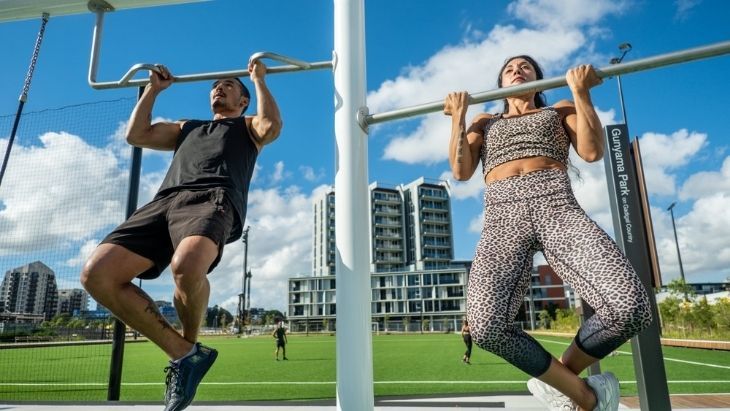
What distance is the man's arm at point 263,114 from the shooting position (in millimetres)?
1938

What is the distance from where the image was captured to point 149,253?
1982mm

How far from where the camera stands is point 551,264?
1.77 meters

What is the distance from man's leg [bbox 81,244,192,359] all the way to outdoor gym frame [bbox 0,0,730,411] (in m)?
0.69

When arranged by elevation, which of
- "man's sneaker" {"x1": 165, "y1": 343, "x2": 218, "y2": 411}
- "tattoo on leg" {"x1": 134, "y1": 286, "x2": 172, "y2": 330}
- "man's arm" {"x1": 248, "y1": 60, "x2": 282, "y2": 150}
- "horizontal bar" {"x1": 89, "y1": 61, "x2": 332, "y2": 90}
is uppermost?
"horizontal bar" {"x1": 89, "y1": 61, "x2": 332, "y2": 90}

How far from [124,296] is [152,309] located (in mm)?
117

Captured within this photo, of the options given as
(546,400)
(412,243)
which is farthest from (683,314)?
(412,243)

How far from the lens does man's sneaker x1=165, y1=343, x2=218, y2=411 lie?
1.69 meters

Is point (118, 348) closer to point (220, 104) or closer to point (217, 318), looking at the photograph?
point (220, 104)

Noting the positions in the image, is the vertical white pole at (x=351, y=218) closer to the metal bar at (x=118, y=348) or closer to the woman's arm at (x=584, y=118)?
the woman's arm at (x=584, y=118)

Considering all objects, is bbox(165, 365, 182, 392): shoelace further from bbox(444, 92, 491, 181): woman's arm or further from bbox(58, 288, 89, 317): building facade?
bbox(58, 288, 89, 317): building facade

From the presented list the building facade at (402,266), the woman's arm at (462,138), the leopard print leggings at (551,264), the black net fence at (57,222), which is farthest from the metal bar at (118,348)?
the building facade at (402,266)

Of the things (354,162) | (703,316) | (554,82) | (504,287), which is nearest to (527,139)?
(554,82)

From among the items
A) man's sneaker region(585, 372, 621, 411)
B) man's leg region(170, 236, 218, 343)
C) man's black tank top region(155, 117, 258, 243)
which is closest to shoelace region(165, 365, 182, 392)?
man's leg region(170, 236, 218, 343)

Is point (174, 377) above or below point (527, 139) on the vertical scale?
below
